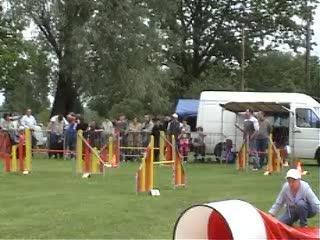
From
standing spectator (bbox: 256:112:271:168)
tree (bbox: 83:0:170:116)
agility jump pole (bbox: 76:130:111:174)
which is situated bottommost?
agility jump pole (bbox: 76:130:111:174)

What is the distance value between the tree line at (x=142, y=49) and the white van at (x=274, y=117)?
1032cm

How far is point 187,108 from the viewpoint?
117ft

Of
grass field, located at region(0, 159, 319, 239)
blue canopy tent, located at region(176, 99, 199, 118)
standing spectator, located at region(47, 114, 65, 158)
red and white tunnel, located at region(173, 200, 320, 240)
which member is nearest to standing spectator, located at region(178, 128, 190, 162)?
standing spectator, located at region(47, 114, 65, 158)

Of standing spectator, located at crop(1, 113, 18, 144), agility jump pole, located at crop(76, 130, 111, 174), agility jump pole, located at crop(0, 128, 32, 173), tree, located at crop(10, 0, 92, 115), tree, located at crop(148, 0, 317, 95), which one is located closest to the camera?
agility jump pole, located at crop(76, 130, 111, 174)

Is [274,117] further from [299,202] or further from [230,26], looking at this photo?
[230,26]

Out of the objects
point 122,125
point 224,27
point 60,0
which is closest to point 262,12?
point 224,27

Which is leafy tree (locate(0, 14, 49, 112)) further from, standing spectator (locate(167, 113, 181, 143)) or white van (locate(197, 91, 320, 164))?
standing spectator (locate(167, 113, 181, 143))

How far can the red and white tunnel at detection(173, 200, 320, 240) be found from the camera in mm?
6758

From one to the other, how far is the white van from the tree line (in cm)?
1032

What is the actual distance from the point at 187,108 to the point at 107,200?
21910 mm

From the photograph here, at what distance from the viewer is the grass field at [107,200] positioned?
10.7 metres

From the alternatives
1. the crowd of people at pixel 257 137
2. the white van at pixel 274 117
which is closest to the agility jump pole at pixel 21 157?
the crowd of people at pixel 257 137

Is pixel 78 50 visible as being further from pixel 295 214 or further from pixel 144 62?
pixel 295 214

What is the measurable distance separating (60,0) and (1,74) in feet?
35.7
